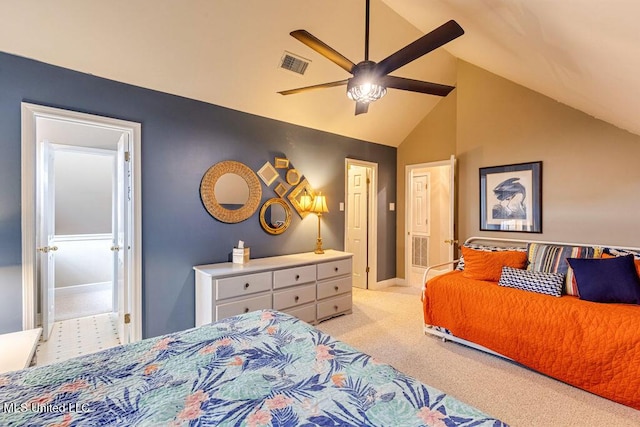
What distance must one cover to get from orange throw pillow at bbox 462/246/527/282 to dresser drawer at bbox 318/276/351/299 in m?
1.37

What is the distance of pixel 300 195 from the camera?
383 centimetres

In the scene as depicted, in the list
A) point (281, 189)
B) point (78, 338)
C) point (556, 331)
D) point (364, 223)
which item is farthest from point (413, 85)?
point (78, 338)

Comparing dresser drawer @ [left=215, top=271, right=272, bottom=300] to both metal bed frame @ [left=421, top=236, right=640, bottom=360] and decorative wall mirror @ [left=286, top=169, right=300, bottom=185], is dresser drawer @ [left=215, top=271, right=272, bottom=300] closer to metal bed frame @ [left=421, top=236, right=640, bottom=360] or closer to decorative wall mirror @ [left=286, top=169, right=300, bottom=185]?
decorative wall mirror @ [left=286, top=169, right=300, bottom=185]

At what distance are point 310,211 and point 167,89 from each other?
2.08 meters

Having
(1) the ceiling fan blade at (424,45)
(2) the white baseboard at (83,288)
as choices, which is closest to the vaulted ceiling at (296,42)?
(1) the ceiling fan blade at (424,45)

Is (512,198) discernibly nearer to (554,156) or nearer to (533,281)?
(554,156)

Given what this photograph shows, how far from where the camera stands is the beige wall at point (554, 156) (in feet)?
9.20

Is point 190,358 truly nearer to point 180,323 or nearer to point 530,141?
point 180,323

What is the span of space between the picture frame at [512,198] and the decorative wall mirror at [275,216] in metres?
2.54

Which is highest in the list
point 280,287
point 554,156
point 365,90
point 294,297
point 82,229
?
point 365,90

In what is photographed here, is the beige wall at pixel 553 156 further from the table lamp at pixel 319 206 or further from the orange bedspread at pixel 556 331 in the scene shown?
the table lamp at pixel 319 206

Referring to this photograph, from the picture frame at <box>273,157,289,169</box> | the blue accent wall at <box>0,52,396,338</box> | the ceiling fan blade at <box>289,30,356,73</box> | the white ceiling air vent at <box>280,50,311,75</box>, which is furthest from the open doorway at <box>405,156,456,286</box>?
the ceiling fan blade at <box>289,30,356,73</box>

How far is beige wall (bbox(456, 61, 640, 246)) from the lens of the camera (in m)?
2.80

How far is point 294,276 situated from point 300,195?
115 cm
